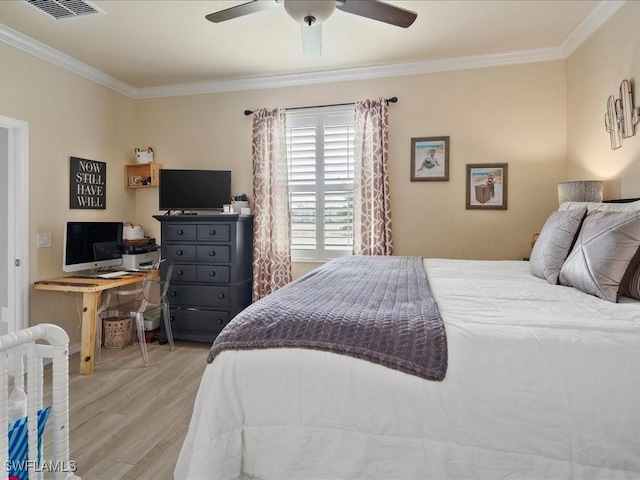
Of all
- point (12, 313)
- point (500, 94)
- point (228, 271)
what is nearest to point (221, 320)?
point (228, 271)

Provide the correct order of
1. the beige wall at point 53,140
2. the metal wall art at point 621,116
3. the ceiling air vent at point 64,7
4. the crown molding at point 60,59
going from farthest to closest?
the beige wall at point 53,140 < the crown molding at point 60,59 < the ceiling air vent at point 64,7 < the metal wall art at point 621,116

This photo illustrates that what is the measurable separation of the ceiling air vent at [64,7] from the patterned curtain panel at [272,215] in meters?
1.69

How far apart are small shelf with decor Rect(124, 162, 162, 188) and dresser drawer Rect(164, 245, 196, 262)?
95 cm

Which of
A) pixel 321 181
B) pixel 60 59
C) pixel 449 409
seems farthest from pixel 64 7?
pixel 449 409

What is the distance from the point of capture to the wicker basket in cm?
353

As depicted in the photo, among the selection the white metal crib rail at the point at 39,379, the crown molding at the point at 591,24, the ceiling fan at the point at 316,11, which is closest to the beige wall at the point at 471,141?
the crown molding at the point at 591,24

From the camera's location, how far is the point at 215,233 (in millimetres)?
3611

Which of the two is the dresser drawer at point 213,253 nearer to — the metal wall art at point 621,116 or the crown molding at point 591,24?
the metal wall art at point 621,116

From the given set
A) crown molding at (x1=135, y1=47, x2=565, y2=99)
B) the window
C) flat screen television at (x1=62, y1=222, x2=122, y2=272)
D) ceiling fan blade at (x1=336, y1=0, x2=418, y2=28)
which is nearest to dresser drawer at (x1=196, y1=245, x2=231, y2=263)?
the window

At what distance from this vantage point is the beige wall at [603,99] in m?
2.42

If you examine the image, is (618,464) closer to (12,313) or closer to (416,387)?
(416,387)

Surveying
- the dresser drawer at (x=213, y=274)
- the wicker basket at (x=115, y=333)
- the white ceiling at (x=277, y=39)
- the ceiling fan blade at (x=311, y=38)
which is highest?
the white ceiling at (x=277, y=39)

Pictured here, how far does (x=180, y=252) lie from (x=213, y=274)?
1.32 ft

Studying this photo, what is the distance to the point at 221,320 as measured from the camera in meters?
3.60
